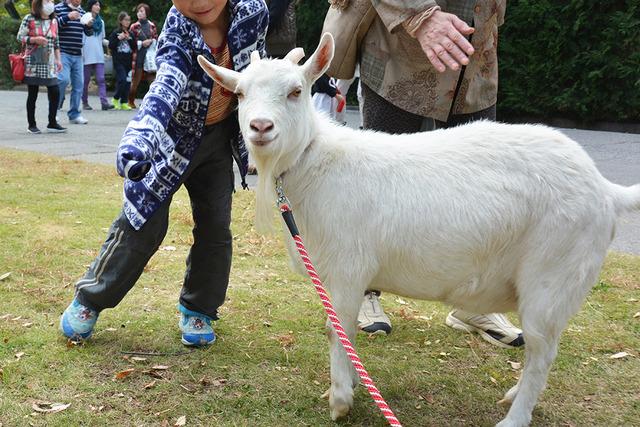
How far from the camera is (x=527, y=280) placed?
2.71 meters

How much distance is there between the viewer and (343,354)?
2.88 meters

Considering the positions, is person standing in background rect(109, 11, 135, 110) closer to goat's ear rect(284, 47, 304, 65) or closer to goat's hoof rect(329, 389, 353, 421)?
goat's ear rect(284, 47, 304, 65)

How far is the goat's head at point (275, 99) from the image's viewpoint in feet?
8.48

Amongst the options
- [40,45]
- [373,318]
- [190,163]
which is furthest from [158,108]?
[40,45]

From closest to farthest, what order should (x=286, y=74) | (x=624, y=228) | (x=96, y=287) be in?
(x=286, y=74) < (x=96, y=287) < (x=624, y=228)

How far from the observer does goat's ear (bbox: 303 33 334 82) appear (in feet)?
8.98

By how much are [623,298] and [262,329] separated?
7.23ft

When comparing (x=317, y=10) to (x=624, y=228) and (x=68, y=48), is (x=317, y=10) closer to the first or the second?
(x=68, y=48)

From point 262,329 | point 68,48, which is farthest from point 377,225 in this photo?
point 68,48

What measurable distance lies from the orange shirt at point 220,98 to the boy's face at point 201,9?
148mm

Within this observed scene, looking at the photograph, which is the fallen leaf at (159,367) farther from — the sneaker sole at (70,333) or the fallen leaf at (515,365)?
the fallen leaf at (515,365)

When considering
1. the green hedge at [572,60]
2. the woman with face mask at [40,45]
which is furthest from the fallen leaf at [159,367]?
the green hedge at [572,60]

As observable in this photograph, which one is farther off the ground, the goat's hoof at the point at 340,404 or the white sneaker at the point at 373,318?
the goat's hoof at the point at 340,404

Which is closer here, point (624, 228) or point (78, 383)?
point (78, 383)
